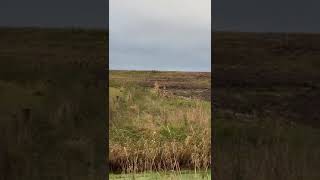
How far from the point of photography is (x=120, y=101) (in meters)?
8.20

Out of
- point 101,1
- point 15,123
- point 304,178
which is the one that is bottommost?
point 304,178

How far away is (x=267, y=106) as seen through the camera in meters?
4.97

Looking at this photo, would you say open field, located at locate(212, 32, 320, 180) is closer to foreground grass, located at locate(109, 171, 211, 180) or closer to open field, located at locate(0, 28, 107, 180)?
foreground grass, located at locate(109, 171, 211, 180)

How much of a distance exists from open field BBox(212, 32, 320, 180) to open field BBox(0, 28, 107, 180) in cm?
86

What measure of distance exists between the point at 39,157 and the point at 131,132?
3.57 m

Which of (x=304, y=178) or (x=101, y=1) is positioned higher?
(x=101, y=1)

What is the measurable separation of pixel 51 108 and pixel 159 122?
10.2 feet

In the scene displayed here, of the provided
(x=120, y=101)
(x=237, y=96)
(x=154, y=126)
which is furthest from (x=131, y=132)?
(x=237, y=96)

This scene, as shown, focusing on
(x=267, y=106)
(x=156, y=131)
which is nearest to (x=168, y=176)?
(x=267, y=106)

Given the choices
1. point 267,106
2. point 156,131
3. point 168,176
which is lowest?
point 168,176

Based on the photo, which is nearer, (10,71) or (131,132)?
(10,71)

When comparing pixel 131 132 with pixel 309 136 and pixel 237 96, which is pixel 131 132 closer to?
pixel 237 96

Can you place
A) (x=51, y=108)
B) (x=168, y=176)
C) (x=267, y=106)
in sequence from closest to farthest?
(x=51, y=108), (x=168, y=176), (x=267, y=106)

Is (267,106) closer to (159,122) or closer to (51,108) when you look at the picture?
(51,108)
